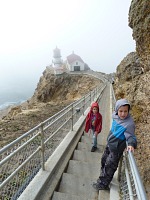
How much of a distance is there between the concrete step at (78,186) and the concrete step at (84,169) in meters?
0.25

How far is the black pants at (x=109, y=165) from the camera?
11.3 feet

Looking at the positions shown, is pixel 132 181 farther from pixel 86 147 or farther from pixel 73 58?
pixel 73 58

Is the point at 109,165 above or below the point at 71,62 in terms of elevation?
below

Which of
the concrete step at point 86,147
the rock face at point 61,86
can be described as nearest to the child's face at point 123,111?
the concrete step at point 86,147

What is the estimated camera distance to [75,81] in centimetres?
4941

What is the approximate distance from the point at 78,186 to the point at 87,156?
1.50 meters

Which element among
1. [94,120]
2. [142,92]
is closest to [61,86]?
[142,92]

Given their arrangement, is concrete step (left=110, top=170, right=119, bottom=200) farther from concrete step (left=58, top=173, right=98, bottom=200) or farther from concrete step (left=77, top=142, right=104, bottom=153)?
concrete step (left=77, top=142, right=104, bottom=153)

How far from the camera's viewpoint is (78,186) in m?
4.09

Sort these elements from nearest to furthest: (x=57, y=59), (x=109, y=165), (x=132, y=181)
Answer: (x=132, y=181)
(x=109, y=165)
(x=57, y=59)

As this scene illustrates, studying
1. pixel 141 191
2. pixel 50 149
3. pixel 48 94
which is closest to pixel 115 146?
pixel 141 191

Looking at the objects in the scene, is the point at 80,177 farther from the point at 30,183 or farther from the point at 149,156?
the point at 149,156

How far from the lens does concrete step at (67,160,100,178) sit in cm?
461

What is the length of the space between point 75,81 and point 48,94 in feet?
24.6
